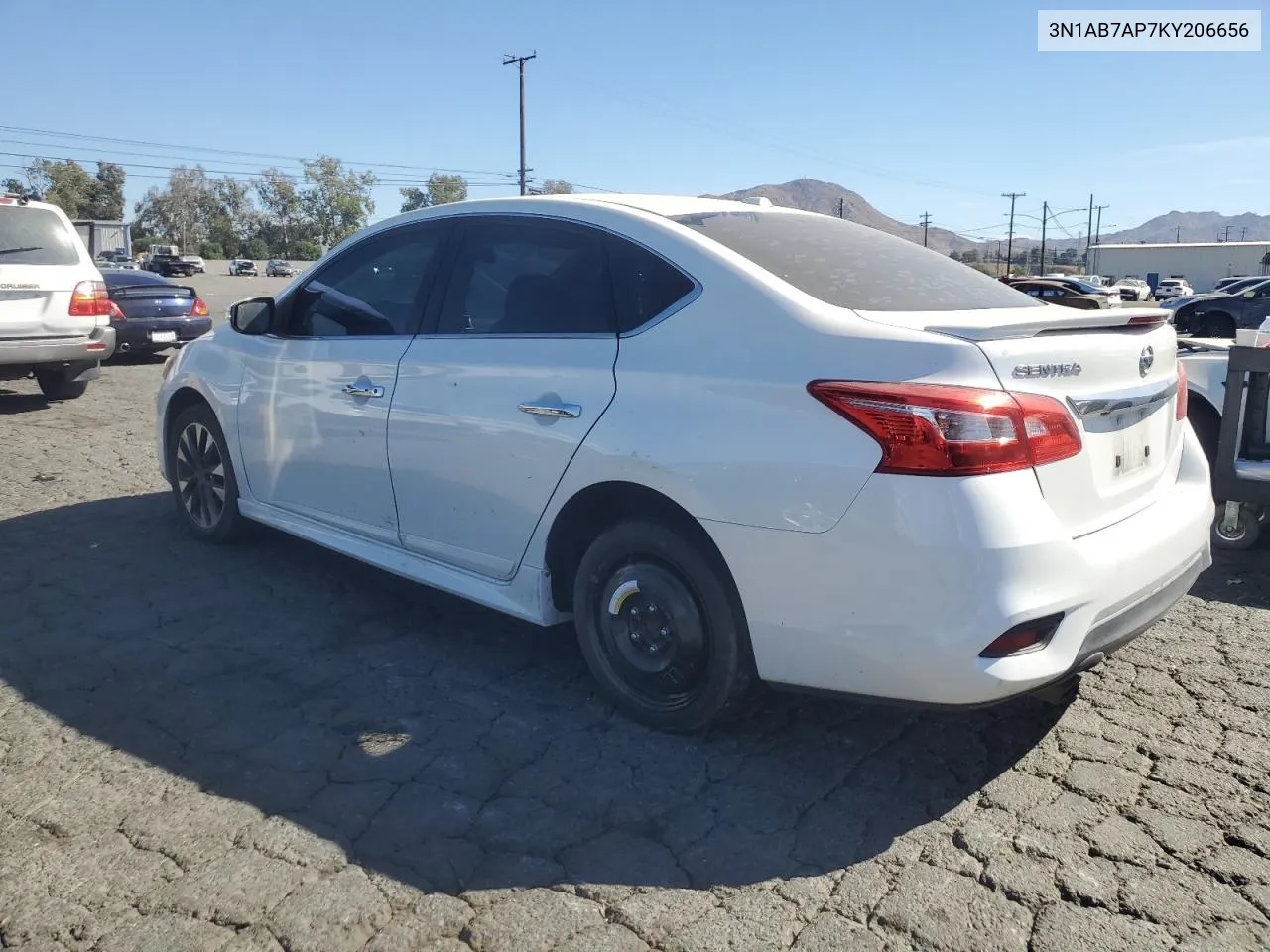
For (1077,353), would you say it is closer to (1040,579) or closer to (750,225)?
(1040,579)

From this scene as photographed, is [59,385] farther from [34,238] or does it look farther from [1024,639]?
[1024,639]

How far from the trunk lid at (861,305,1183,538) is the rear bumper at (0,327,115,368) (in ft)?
29.0

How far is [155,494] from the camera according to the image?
6.69m

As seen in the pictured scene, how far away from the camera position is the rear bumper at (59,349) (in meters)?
9.27

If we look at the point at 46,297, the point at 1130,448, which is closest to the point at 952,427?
the point at 1130,448

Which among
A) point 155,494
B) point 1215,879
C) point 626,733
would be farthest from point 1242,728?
point 155,494

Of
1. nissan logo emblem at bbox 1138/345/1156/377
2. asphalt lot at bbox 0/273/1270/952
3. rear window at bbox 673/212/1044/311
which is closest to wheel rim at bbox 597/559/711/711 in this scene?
asphalt lot at bbox 0/273/1270/952

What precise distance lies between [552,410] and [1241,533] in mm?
4011

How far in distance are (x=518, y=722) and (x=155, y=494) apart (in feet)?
13.9

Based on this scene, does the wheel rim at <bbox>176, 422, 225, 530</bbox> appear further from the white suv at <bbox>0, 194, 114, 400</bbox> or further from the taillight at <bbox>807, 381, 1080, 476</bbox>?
the white suv at <bbox>0, 194, 114, 400</bbox>

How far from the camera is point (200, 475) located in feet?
17.7

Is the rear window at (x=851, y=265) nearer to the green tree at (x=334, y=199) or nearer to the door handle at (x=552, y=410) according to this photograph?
the door handle at (x=552, y=410)

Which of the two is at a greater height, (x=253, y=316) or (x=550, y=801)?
(x=253, y=316)

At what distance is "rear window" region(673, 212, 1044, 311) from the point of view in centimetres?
320
